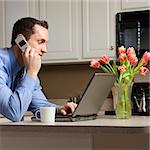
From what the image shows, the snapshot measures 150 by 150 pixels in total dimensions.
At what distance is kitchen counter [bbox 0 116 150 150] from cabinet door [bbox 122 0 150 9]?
6.33 feet

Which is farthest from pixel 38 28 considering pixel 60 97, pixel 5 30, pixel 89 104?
pixel 60 97

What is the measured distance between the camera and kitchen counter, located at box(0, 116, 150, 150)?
3.69 ft

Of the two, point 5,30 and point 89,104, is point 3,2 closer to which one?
point 5,30

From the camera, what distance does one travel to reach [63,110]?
1.67 m

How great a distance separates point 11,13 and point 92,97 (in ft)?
7.05

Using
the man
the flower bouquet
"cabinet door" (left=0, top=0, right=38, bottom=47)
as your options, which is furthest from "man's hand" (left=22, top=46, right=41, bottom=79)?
"cabinet door" (left=0, top=0, right=38, bottom=47)

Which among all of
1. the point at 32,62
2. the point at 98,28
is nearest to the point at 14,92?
the point at 32,62

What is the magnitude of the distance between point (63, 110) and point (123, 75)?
0.30 m

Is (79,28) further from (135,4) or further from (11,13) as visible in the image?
(11,13)

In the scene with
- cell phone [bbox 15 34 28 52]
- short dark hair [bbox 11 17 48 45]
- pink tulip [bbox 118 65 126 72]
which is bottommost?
pink tulip [bbox 118 65 126 72]

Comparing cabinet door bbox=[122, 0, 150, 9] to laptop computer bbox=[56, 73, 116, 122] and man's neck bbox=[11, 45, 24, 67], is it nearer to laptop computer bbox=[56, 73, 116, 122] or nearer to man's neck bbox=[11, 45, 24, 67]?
Answer: man's neck bbox=[11, 45, 24, 67]

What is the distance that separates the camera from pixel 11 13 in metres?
3.39

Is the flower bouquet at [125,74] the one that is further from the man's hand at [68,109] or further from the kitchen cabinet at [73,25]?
the kitchen cabinet at [73,25]

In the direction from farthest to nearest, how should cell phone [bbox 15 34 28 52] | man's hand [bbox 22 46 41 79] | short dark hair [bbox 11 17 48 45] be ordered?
1. short dark hair [bbox 11 17 48 45]
2. cell phone [bbox 15 34 28 52]
3. man's hand [bbox 22 46 41 79]
